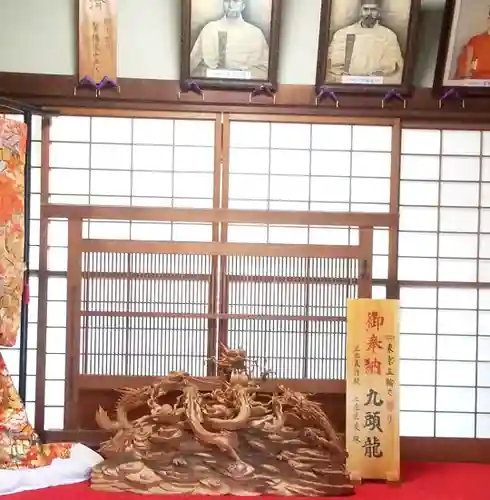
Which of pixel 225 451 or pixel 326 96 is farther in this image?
pixel 326 96

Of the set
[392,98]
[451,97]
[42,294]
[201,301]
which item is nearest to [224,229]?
[201,301]

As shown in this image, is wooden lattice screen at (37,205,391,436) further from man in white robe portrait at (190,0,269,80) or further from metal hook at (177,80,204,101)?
man in white robe portrait at (190,0,269,80)

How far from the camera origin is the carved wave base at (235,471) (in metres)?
3.22

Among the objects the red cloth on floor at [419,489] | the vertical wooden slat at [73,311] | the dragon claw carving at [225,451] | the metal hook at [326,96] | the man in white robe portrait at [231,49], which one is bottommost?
the red cloth on floor at [419,489]

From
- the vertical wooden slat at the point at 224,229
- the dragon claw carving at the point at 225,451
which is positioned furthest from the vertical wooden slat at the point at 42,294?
the vertical wooden slat at the point at 224,229

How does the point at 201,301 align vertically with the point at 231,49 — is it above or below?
below

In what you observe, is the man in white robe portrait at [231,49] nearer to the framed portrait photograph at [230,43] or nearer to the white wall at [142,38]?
the framed portrait photograph at [230,43]

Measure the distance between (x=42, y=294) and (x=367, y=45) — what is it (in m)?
2.32

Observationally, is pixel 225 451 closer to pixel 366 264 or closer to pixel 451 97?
pixel 366 264

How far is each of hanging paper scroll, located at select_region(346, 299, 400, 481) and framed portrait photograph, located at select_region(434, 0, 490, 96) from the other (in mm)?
1326

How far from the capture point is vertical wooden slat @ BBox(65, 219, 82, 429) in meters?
3.70

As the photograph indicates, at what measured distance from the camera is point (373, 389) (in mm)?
3527

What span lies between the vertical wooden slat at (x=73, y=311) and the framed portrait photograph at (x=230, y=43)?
1.08m

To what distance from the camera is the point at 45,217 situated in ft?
12.4
